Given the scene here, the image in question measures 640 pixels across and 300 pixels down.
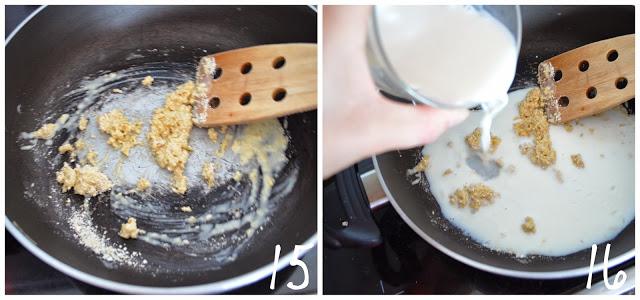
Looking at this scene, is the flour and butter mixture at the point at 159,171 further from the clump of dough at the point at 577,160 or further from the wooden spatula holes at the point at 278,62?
the clump of dough at the point at 577,160

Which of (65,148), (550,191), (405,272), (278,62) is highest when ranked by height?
(278,62)

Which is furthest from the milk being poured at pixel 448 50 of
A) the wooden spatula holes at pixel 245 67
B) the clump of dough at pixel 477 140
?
the wooden spatula holes at pixel 245 67

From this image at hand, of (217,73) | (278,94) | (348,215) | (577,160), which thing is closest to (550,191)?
(577,160)

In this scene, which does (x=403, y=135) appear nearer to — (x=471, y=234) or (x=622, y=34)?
(x=471, y=234)

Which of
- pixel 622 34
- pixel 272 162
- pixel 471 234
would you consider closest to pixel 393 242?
pixel 471 234

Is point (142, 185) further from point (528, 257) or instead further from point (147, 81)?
point (528, 257)

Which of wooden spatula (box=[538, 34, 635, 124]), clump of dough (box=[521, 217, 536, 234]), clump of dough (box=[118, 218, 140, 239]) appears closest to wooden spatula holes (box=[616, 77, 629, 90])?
wooden spatula (box=[538, 34, 635, 124])

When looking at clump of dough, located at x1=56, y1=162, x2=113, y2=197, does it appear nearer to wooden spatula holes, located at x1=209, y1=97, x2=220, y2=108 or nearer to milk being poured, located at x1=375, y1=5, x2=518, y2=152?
wooden spatula holes, located at x1=209, y1=97, x2=220, y2=108
